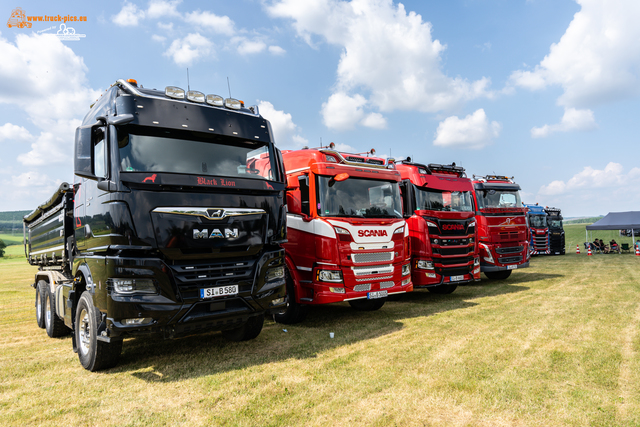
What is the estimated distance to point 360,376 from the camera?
4.53 meters

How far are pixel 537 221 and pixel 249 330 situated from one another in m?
25.0

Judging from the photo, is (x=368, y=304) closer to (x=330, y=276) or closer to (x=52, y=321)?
(x=330, y=276)

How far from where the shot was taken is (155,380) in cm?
456

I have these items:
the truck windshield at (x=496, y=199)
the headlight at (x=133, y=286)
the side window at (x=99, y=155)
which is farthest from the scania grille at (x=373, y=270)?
the truck windshield at (x=496, y=199)

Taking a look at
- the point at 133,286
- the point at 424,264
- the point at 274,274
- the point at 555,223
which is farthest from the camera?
the point at 555,223

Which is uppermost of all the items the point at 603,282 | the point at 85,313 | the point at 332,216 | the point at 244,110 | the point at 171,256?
the point at 244,110

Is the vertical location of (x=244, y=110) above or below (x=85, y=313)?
above

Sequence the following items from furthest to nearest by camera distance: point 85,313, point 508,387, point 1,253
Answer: point 1,253
point 85,313
point 508,387

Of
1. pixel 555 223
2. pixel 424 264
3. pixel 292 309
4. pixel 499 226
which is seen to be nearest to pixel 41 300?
pixel 292 309

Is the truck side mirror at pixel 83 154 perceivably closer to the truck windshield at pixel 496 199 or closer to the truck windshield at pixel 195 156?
the truck windshield at pixel 195 156

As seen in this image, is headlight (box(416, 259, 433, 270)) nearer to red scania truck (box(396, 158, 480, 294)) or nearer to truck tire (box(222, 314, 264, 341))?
red scania truck (box(396, 158, 480, 294))

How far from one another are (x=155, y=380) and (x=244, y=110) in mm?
3784

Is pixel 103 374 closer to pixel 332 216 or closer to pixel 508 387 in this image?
pixel 332 216

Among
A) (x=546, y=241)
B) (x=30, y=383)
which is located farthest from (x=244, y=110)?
(x=546, y=241)
